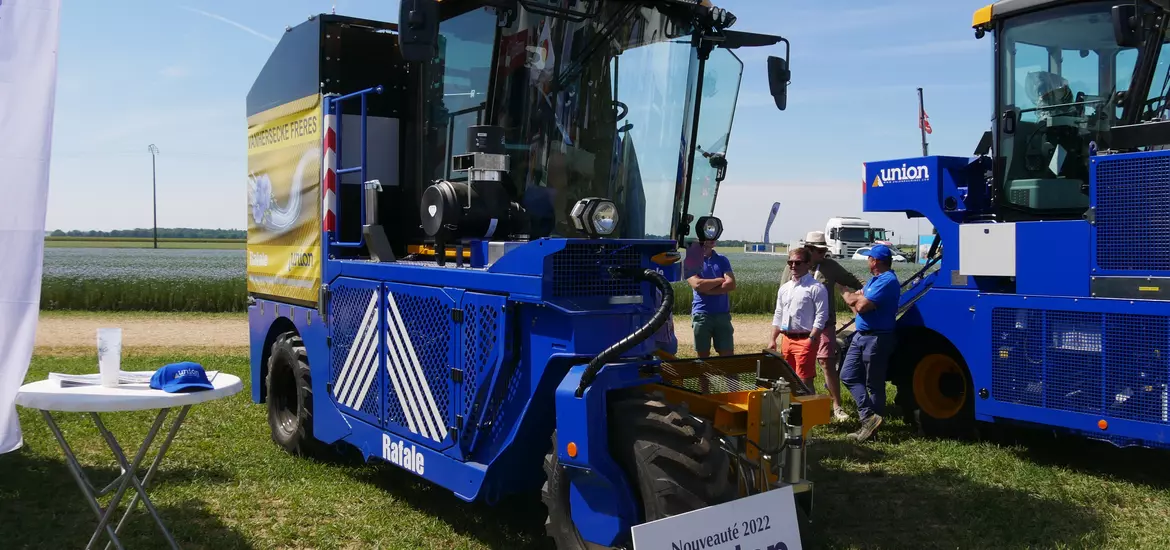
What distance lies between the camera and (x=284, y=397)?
745 cm

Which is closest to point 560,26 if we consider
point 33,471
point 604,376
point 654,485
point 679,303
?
point 604,376

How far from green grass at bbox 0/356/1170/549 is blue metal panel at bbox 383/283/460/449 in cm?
61

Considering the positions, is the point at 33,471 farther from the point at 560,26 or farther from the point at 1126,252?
the point at 1126,252

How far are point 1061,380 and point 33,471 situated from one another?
7095mm

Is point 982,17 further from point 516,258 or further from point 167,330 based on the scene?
point 167,330

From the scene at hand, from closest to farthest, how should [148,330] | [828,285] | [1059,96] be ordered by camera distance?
[1059,96], [828,285], [148,330]

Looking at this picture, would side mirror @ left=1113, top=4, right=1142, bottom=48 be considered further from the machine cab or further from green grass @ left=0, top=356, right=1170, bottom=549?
green grass @ left=0, top=356, right=1170, bottom=549

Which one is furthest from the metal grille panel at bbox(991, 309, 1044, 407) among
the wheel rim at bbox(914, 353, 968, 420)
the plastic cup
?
the plastic cup

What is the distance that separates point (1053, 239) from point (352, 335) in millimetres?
4888

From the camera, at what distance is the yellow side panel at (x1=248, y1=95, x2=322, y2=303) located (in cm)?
664

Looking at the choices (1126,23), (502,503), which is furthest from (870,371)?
(502,503)

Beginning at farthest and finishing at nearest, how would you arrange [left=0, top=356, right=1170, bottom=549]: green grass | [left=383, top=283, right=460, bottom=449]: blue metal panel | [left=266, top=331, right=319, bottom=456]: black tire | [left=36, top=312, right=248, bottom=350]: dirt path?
1. [left=36, top=312, right=248, bottom=350]: dirt path
2. [left=266, top=331, right=319, bottom=456]: black tire
3. [left=0, top=356, right=1170, bottom=549]: green grass
4. [left=383, top=283, right=460, bottom=449]: blue metal panel

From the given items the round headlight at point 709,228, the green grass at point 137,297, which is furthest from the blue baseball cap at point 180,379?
the green grass at point 137,297

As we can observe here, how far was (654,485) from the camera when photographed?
3912mm
